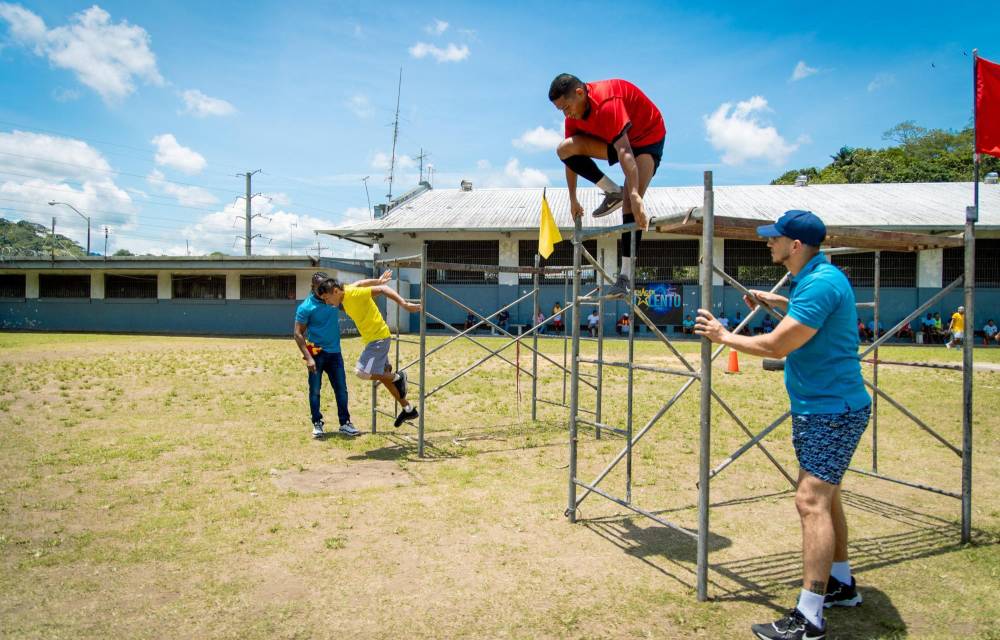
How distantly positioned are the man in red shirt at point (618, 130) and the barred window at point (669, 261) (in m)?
22.7

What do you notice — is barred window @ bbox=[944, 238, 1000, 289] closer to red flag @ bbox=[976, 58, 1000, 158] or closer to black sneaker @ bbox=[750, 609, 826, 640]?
red flag @ bbox=[976, 58, 1000, 158]

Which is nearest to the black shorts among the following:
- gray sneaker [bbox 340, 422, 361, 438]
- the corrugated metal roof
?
gray sneaker [bbox 340, 422, 361, 438]

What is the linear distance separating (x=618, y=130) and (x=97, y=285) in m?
34.7

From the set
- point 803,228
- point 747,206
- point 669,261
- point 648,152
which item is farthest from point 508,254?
point 803,228

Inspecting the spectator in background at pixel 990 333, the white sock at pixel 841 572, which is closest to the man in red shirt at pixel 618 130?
the white sock at pixel 841 572

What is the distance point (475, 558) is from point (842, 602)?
2.19 metres

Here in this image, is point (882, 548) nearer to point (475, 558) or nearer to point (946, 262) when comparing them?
point (475, 558)

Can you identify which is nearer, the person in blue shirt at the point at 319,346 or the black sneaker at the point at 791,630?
the black sneaker at the point at 791,630

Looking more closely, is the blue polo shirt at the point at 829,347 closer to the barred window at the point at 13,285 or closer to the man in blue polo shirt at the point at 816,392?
the man in blue polo shirt at the point at 816,392

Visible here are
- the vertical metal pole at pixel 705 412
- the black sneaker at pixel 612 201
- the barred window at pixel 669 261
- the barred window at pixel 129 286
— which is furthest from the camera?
the barred window at pixel 129 286

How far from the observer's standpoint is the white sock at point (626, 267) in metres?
4.56

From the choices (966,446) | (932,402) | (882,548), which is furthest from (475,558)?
(932,402)

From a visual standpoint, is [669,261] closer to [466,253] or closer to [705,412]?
[466,253]

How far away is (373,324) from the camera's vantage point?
7141 mm
